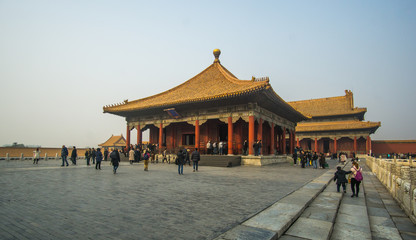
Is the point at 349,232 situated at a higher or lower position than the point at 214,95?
lower

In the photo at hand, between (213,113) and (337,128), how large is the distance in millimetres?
25717

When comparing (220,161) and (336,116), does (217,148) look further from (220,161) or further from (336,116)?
(336,116)

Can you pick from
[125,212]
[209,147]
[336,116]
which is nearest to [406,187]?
[125,212]

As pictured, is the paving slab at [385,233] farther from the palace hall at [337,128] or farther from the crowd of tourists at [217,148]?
the palace hall at [337,128]

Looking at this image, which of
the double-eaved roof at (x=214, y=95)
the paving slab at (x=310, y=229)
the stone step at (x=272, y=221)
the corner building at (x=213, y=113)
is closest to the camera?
the stone step at (x=272, y=221)

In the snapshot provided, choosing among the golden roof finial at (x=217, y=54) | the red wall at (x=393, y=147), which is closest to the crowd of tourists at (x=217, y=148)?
the golden roof finial at (x=217, y=54)

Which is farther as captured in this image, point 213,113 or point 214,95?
point 213,113

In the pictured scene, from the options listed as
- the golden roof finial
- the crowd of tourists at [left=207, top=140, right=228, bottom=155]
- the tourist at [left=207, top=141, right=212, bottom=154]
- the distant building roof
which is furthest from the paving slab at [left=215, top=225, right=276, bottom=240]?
the distant building roof

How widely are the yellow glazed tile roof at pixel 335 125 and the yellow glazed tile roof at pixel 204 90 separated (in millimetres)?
22228

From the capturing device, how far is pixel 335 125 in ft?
127

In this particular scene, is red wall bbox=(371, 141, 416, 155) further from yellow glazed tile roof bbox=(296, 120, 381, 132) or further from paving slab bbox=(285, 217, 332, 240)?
paving slab bbox=(285, 217, 332, 240)

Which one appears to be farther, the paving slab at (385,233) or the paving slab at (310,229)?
the paving slab at (385,233)

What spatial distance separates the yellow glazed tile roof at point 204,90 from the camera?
18.3 metres

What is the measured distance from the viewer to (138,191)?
→ 678 centimetres
